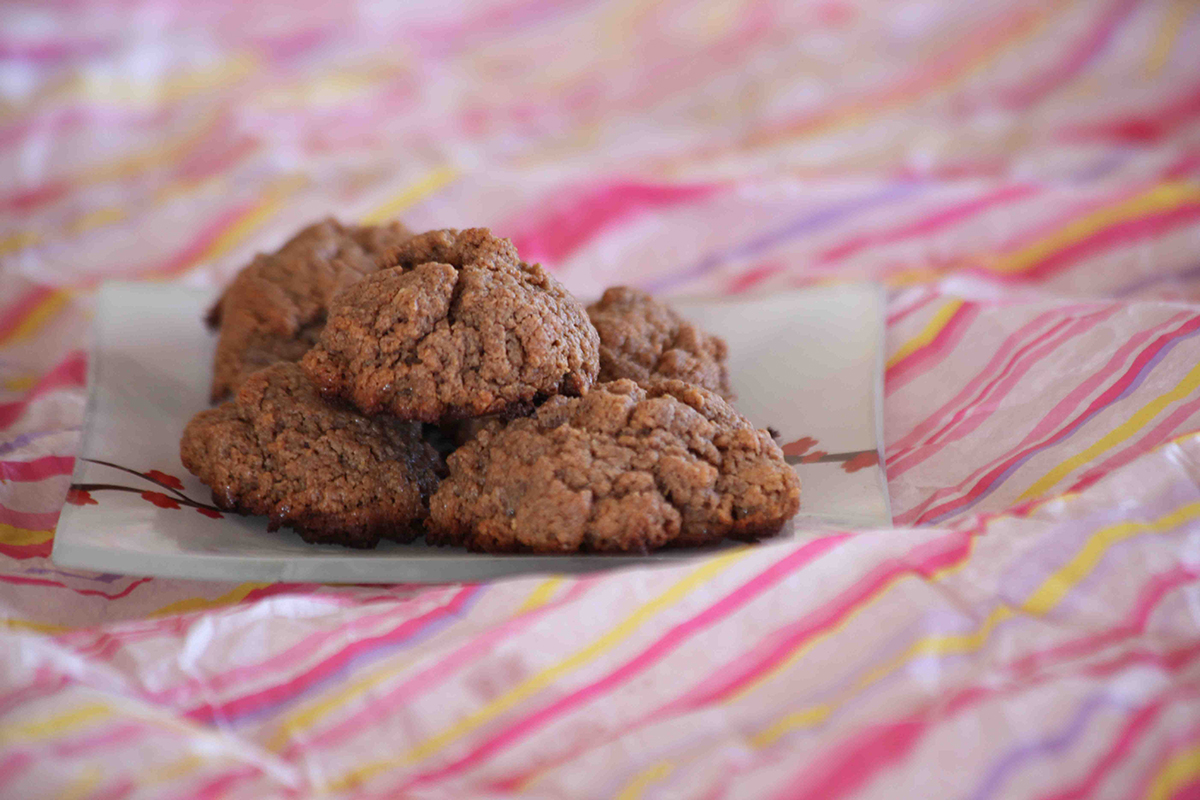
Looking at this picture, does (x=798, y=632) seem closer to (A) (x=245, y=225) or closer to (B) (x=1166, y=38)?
(A) (x=245, y=225)

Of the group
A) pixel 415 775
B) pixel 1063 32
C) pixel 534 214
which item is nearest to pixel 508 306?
pixel 415 775

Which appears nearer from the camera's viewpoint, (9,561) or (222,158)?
(9,561)

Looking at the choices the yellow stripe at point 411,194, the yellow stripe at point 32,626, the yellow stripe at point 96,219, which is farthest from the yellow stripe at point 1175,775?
the yellow stripe at point 96,219

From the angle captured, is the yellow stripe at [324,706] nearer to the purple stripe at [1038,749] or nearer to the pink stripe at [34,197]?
the purple stripe at [1038,749]

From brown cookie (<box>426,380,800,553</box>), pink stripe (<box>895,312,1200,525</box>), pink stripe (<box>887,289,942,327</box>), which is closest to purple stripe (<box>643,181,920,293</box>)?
pink stripe (<box>887,289,942,327</box>)

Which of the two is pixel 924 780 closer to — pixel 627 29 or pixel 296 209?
pixel 296 209

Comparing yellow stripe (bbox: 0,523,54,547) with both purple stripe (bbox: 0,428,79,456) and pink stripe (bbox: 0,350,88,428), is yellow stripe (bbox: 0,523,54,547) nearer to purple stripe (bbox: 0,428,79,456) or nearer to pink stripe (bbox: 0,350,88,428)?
purple stripe (bbox: 0,428,79,456)

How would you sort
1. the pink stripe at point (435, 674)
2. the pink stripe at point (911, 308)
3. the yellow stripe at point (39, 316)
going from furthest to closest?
the yellow stripe at point (39, 316)
the pink stripe at point (911, 308)
the pink stripe at point (435, 674)
